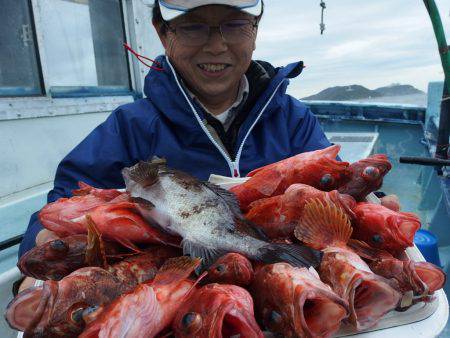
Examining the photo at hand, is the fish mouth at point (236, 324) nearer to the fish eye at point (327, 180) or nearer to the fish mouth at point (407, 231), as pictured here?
the fish mouth at point (407, 231)

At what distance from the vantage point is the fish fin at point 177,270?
111 centimetres

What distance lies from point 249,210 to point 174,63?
1222 mm

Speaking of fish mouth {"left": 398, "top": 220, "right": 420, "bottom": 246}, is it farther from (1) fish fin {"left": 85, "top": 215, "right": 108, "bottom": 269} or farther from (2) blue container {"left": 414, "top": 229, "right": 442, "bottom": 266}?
(2) blue container {"left": 414, "top": 229, "right": 442, "bottom": 266}

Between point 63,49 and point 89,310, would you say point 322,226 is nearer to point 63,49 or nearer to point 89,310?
point 89,310

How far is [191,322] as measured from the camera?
93 centimetres

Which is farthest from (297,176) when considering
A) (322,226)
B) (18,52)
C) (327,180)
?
(18,52)

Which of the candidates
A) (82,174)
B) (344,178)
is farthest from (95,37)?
(344,178)

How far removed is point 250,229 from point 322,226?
0.27m

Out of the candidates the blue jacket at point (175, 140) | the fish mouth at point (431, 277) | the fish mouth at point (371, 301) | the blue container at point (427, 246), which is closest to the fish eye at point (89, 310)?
the fish mouth at point (371, 301)

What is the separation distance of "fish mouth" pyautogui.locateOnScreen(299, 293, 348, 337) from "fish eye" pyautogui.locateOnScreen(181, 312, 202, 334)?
0.25 m

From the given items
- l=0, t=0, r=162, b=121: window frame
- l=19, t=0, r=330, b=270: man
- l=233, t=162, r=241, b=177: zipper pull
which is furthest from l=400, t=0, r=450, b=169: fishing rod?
l=0, t=0, r=162, b=121: window frame

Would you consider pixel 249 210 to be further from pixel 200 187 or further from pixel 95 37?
pixel 95 37

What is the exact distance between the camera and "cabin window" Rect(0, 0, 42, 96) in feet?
10.7

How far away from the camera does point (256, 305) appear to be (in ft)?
3.63
